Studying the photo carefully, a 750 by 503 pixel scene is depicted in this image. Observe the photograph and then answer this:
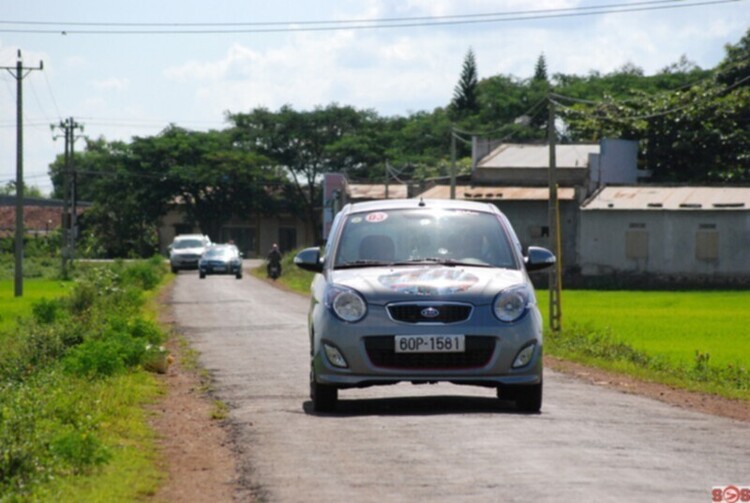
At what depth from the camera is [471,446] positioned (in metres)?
10.7

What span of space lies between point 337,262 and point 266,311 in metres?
22.6

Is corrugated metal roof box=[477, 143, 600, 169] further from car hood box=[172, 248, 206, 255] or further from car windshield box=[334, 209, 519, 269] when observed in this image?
car windshield box=[334, 209, 519, 269]

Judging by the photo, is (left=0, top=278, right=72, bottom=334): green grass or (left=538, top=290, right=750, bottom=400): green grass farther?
(left=0, top=278, right=72, bottom=334): green grass

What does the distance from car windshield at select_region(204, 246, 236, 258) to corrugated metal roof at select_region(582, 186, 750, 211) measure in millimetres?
16178

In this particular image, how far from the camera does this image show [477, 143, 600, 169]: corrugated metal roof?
7850 cm

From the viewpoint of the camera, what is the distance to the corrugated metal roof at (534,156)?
78.5m

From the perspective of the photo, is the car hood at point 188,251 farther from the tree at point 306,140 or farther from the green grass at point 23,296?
the tree at point 306,140

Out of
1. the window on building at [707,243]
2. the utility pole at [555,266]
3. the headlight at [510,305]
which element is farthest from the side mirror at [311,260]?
the window on building at [707,243]

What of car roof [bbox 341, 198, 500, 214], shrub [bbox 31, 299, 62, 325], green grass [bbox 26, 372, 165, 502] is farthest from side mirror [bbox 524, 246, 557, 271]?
shrub [bbox 31, 299, 62, 325]

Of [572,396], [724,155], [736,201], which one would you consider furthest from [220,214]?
[572,396]

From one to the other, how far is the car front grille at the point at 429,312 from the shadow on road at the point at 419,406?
31.0 inches

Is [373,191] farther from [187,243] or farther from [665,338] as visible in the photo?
[665,338]

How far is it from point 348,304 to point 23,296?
4192 centimetres

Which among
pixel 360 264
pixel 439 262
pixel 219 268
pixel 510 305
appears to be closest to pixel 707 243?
pixel 219 268
